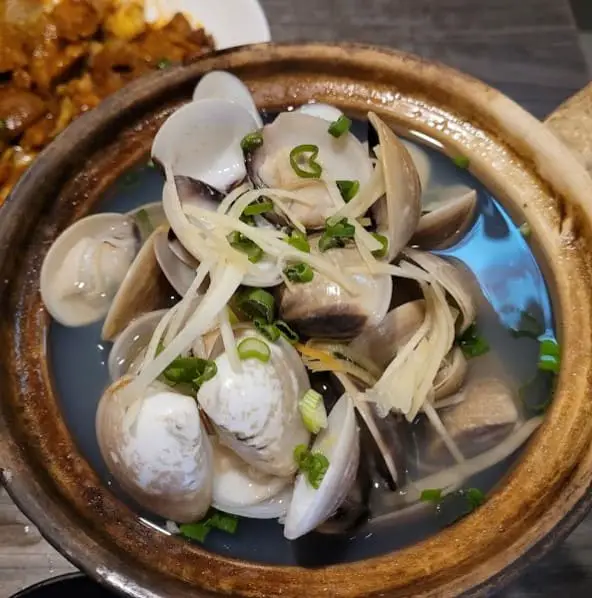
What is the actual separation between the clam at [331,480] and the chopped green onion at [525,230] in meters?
0.42

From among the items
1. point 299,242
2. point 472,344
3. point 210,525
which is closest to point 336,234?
point 299,242

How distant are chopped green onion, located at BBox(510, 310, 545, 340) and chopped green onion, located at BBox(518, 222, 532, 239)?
116mm

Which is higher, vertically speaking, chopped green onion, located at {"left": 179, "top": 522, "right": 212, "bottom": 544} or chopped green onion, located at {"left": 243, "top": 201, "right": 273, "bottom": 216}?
chopped green onion, located at {"left": 243, "top": 201, "right": 273, "bottom": 216}

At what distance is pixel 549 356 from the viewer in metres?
1.04

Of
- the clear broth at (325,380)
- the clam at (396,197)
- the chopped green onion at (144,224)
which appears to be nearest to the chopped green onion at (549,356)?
the clear broth at (325,380)

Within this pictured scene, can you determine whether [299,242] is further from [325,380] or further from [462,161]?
[462,161]

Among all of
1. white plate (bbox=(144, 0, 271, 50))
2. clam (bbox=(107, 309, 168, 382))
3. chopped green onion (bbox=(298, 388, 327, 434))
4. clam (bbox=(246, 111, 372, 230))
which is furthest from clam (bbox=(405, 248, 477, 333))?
white plate (bbox=(144, 0, 271, 50))

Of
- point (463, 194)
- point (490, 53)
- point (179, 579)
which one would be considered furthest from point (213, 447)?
point (490, 53)

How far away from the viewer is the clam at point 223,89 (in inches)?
44.0

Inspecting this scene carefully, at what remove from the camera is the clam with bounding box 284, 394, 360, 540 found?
33.3 inches

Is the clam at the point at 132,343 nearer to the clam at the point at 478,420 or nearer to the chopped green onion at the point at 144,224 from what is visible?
the chopped green onion at the point at 144,224

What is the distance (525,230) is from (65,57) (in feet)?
3.44

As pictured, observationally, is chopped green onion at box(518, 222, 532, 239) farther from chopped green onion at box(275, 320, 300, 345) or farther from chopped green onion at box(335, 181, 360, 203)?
chopped green onion at box(275, 320, 300, 345)

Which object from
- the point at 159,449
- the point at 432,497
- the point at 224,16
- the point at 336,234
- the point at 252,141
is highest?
the point at 224,16
